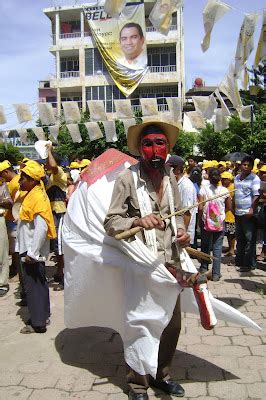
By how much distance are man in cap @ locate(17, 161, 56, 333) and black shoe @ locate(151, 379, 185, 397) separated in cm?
176

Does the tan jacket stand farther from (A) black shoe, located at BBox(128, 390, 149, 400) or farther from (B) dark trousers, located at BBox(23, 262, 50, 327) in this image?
(B) dark trousers, located at BBox(23, 262, 50, 327)

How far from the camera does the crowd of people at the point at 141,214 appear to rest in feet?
10.4

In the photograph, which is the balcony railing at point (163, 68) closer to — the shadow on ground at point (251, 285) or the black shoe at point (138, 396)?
the shadow on ground at point (251, 285)

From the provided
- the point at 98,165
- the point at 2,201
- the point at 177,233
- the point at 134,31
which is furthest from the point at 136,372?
the point at 134,31

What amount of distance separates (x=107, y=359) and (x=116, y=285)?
103 cm

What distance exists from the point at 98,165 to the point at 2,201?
10.2ft

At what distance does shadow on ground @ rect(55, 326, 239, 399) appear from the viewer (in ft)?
11.8

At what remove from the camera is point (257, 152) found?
69.8 ft

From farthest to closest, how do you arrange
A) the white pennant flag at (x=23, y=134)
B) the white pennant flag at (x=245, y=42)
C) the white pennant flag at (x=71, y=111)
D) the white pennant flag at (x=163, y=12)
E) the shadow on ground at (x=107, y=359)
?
the white pennant flag at (x=23, y=134) → the white pennant flag at (x=71, y=111) → the white pennant flag at (x=163, y=12) → the white pennant flag at (x=245, y=42) → the shadow on ground at (x=107, y=359)

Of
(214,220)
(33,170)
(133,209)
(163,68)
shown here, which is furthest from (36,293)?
(163,68)

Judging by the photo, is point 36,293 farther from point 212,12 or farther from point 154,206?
point 212,12

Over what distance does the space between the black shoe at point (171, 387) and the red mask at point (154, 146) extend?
1.69m

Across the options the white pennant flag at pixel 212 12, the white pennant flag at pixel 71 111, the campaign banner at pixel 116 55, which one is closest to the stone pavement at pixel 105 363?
the white pennant flag at pixel 212 12

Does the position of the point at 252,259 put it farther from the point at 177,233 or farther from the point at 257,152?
the point at 257,152
